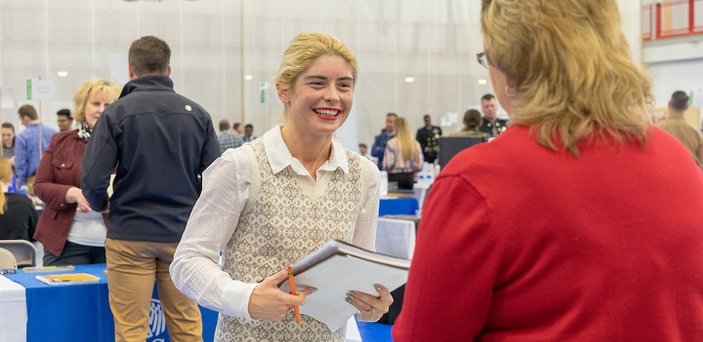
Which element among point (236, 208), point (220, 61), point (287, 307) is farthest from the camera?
point (220, 61)

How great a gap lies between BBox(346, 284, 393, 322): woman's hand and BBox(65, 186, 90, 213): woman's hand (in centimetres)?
208

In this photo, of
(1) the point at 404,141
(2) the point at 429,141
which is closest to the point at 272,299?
(1) the point at 404,141

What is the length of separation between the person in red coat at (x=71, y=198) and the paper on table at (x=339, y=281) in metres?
2.07

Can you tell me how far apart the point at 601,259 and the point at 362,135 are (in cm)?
1472

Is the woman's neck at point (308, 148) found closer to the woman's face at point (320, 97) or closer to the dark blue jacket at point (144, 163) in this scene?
the woman's face at point (320, 97)

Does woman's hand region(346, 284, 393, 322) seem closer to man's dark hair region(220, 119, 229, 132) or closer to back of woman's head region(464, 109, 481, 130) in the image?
back of woman's head region(464, 109, 481, 130)

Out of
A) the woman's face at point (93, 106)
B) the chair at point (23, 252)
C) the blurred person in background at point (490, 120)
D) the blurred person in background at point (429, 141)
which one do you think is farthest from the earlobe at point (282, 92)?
the blurred person in background at point (429, 141)

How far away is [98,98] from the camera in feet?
13.0

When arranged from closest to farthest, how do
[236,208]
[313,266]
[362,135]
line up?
[313,266] < [236,208] < [362,135]

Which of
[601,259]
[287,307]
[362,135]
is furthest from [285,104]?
[362,135]

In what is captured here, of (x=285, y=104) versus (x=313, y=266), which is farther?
(x=285, y=104)

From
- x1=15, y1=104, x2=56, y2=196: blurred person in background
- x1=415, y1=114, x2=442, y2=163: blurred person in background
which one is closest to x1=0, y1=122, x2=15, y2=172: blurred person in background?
x1=15, y1=104, x2=56, y2=196: blurred person in background

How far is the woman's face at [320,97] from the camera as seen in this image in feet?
6.43

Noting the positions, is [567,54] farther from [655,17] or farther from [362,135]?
[655,17]
